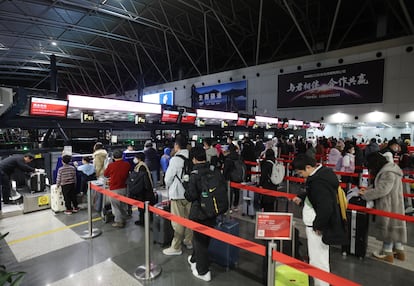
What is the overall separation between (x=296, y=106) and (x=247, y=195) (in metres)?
13.9

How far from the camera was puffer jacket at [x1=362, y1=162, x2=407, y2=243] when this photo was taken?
313cm

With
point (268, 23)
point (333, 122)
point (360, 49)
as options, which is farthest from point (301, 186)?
point (268, 23)

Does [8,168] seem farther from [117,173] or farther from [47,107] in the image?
[117,173]

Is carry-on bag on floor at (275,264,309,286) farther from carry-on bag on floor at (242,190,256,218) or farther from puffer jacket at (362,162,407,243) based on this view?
carry-on bag on floor at (242,190,256,218)

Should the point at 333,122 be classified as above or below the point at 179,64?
below

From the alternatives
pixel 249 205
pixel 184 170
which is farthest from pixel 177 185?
pixel 249 205

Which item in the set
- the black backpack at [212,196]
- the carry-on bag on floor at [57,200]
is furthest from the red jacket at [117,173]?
the black backpack at [212,196]

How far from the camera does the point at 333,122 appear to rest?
15641mm

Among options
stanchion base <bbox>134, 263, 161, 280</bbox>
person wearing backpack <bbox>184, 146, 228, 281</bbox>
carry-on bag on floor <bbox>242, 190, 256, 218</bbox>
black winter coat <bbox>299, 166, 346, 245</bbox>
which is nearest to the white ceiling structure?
carry-on bag on floor <bbox>242, 190, 256, 218</bbox>

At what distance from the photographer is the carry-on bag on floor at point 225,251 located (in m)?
3.14

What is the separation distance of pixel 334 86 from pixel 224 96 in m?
8.91

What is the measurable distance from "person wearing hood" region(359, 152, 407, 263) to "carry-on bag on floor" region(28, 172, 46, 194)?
7.04 meters

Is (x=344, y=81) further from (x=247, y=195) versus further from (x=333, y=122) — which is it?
(x=247, y=195)

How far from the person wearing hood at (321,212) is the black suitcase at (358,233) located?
1.38 m
